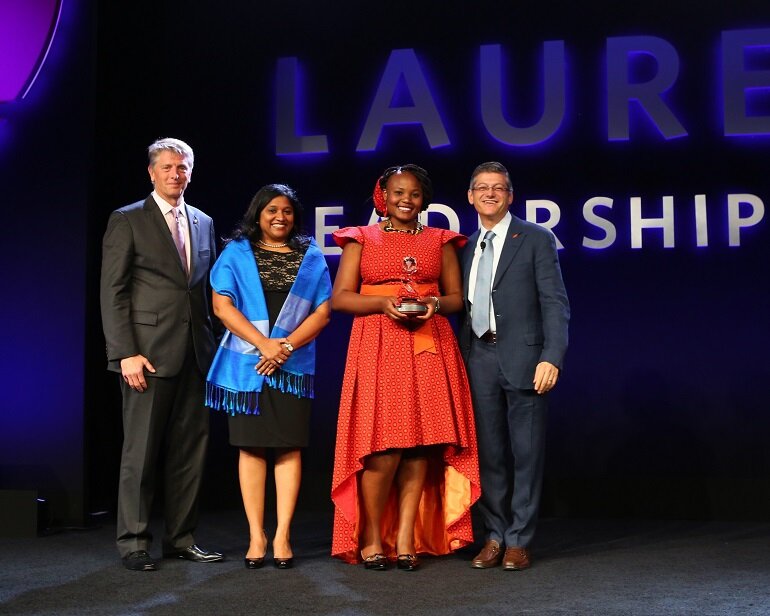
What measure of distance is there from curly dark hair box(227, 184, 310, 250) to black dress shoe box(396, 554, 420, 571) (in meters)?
1.23

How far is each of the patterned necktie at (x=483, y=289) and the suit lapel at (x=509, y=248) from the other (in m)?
0.04

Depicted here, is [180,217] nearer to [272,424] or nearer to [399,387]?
[272,424]

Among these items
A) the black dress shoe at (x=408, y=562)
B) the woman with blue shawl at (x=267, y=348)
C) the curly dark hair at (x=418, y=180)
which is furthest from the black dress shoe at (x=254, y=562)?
the curly dark hair at (x=418, y=180)

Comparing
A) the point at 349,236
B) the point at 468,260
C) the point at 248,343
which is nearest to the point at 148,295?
the point at 248,343

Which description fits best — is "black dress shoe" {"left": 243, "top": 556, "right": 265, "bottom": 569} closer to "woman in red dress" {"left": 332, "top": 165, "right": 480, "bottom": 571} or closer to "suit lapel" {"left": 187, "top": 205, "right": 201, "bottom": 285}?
"woman in red dress" {"left": 332, "top": 165, "right": 480, "bottom": 571}

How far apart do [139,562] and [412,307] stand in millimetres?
1422

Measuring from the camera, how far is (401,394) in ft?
12.0

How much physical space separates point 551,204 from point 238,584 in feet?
9.38

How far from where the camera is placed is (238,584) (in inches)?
133

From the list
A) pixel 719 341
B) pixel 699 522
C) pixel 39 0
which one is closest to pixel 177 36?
pixel 39 0

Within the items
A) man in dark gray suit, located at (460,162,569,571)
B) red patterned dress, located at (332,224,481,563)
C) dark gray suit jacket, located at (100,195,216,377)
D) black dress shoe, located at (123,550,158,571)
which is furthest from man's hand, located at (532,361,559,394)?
black dress shoe, located at (123,550,158,571)

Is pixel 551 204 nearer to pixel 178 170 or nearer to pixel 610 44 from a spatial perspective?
pixel 610 44

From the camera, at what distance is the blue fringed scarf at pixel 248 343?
3686mm

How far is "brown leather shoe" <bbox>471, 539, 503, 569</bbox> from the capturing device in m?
3.68
